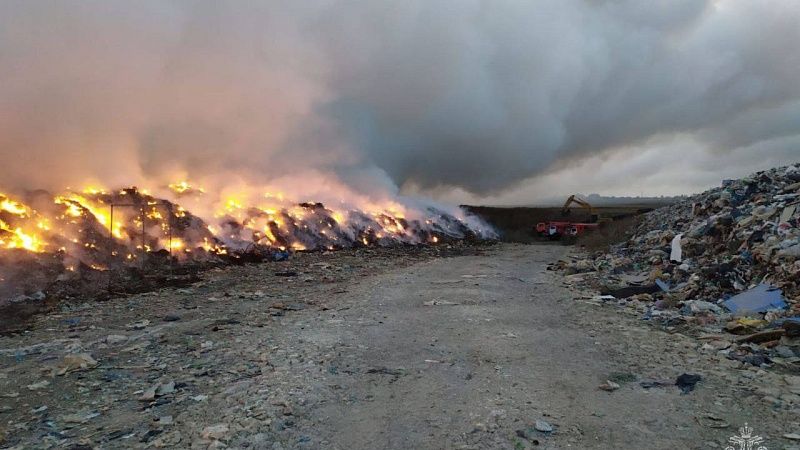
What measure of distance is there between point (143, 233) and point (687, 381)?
52.1 feet

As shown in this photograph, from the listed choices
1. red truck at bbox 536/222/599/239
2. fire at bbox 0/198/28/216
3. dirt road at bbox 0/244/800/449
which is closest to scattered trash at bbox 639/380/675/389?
dirt road at bbox 0/244/800/449

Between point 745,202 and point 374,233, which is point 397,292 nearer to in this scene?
point 745,202

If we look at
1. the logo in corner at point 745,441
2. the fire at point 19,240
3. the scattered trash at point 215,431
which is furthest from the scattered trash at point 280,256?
the logo in corner at point 745,441

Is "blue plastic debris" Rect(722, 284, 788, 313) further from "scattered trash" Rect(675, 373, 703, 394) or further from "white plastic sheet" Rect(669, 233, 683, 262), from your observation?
"white plastic sheet" Rect(669, 233, 683, 262)

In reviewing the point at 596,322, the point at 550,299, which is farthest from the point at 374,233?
the point at 596,322

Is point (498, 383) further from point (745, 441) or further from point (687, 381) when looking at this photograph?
point (745, 441)

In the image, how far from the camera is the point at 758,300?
7988 millimetres

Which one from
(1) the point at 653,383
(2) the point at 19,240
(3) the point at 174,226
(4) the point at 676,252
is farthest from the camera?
(3) the point at 174,226

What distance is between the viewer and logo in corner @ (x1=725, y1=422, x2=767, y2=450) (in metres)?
3.79

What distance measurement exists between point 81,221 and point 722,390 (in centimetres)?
1655

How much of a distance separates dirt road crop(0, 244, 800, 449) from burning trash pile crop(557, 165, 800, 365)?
0.85 m

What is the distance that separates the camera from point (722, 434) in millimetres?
4008

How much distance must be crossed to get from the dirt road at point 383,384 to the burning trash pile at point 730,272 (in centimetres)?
85

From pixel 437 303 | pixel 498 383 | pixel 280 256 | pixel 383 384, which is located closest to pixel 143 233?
pixel 280 256
